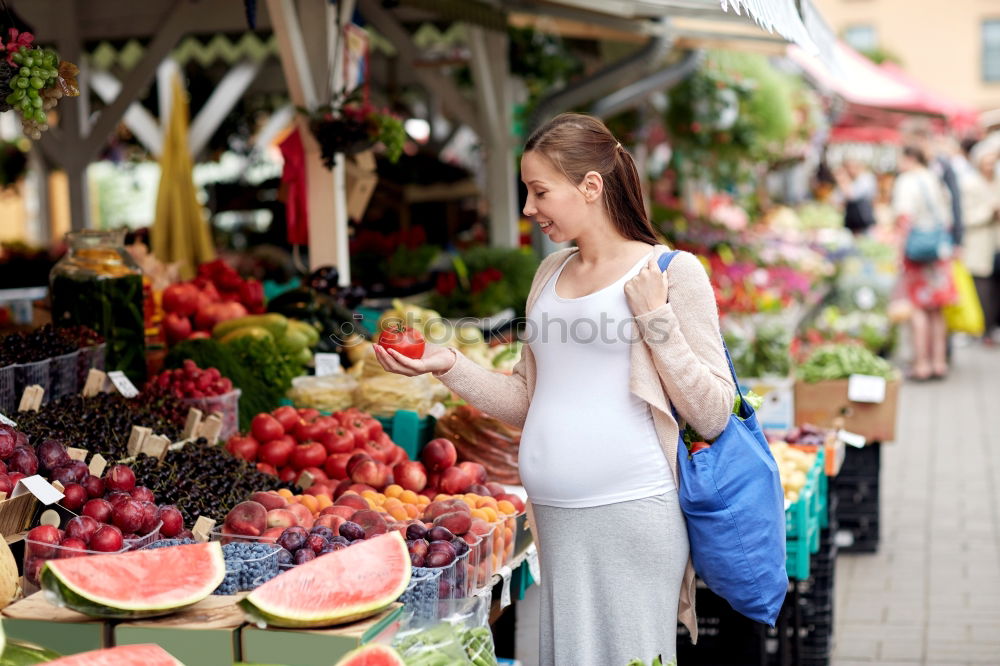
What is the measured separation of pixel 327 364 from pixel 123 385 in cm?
111

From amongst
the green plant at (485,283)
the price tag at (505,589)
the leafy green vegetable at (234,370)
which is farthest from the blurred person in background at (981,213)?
the price tag at (505,589)

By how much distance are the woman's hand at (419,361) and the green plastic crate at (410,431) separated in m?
1.56

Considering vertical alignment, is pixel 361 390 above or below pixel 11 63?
below

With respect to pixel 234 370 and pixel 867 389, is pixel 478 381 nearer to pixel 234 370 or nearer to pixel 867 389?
pixel 234 370

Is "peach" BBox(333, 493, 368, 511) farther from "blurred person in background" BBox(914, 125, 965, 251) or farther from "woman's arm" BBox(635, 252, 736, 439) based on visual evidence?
"blurred person in background" BBox(914, 125, 965, 251)

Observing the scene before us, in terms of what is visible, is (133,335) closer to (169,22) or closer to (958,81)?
(169,22)

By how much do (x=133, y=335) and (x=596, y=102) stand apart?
530 cm

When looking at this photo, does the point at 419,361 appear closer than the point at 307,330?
Yes

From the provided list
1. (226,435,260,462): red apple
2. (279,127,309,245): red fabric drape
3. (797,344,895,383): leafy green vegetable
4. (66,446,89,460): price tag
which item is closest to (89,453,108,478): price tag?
(66,446,89,460): price tag

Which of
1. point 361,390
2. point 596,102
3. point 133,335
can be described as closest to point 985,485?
point 596,102

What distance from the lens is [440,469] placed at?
155 inches

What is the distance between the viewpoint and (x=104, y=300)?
14.2 feet

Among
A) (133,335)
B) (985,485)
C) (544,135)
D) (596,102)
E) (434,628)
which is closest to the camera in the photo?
(434,628)

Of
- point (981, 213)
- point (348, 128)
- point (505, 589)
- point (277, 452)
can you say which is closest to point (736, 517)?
point (505, 589)
